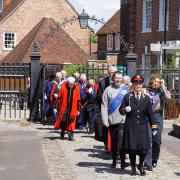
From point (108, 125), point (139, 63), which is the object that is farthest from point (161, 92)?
point (139, 63)

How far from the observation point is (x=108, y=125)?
10773 mm

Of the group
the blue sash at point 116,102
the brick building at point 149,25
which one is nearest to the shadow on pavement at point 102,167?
the blue sash at point 116,102

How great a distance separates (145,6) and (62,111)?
2483 cm

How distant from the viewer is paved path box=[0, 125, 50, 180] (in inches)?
401

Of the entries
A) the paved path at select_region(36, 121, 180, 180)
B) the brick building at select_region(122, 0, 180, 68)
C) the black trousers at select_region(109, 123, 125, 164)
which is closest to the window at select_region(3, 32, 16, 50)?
the brick building at select_region(122, 0, 180, 68)

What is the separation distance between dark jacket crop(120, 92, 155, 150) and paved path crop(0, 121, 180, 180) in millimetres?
573

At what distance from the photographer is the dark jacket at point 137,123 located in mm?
9820

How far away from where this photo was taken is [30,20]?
177 feet

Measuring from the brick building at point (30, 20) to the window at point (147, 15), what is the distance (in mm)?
15971

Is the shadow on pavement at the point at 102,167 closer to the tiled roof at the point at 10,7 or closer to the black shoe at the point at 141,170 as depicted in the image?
the black shoe at the point at 141,170

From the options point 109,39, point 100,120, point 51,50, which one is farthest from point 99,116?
point 109,39

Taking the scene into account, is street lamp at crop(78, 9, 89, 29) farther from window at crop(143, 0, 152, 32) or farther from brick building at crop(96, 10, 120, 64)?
brick building at crop(96, 10, 120, 64)

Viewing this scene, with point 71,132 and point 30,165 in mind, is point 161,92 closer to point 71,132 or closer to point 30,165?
point 30,165

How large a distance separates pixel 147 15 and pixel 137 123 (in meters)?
29.1
